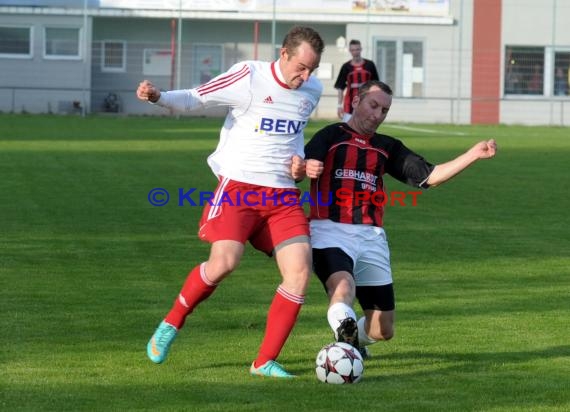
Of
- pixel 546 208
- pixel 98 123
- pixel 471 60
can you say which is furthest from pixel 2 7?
pixel 546 208

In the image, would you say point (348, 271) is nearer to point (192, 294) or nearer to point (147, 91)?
point (192, 294)

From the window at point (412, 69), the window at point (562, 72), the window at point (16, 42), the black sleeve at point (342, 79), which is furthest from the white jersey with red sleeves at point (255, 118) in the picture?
the window at point (562, 72)

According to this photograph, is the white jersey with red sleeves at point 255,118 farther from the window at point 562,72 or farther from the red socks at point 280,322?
the window at point 562,72

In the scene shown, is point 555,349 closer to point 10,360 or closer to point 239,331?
point 239,331

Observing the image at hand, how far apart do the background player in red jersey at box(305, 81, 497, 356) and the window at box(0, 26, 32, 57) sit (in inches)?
1658

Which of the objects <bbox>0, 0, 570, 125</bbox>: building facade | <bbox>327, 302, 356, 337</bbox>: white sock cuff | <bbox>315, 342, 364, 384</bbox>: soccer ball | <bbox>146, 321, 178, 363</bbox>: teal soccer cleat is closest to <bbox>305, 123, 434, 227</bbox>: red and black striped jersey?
<bbox>327, 302, 356, 337</bbox>: white sock cuff

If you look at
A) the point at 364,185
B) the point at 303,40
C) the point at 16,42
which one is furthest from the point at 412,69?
the point at 303,40

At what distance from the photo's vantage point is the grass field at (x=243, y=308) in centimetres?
706

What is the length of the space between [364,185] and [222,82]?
1.02 metres

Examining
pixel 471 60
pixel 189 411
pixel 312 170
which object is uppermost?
pixel 471 60

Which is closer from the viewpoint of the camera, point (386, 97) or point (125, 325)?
point (386, 97)

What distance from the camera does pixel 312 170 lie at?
751 centimetres

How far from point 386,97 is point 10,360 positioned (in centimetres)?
265

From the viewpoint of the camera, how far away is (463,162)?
7.86 metres
